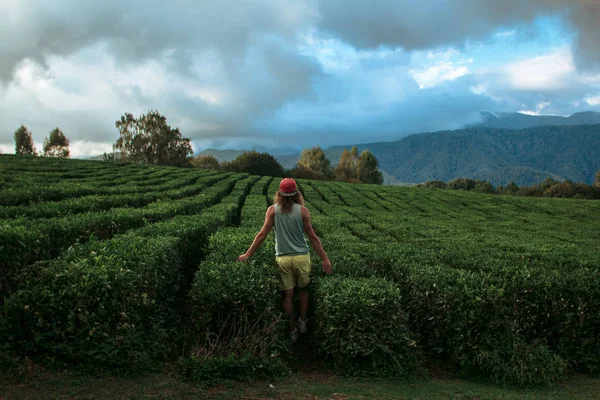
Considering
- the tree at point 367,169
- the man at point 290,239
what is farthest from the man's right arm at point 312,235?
the tree at point 367,169

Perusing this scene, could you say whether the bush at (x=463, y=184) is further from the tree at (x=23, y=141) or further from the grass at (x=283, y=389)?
the grass at (x=283, y=389)

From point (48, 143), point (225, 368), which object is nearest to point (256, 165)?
point (48, 143)

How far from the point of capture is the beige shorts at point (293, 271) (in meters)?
7.59

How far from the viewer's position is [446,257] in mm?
10312

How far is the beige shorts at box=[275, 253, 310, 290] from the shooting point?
759 centimetres

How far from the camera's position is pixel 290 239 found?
24.8 ft

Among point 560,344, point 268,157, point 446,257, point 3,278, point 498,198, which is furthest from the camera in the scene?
point 268,157

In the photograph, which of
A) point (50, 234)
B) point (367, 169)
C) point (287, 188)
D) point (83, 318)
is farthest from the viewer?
point (367, 169)

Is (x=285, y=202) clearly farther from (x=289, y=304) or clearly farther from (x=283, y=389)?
(x=283, y=389)

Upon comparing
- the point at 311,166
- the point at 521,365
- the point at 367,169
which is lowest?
the point at 521,365

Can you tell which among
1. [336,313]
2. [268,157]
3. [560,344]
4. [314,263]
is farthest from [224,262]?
[268,157]

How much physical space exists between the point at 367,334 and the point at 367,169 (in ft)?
311

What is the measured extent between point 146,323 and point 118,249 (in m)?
1.59

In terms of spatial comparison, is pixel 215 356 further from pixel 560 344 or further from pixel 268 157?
pixel 268 157
